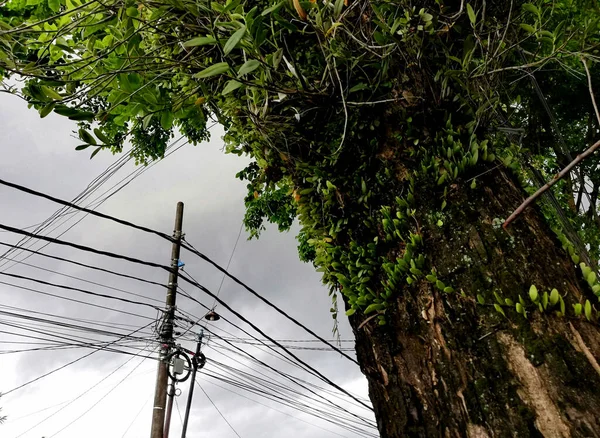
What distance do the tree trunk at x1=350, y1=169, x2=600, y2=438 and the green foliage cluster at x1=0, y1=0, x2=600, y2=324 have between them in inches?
2.3

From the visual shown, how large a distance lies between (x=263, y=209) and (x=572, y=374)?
673cm

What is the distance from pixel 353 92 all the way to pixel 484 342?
874 mm

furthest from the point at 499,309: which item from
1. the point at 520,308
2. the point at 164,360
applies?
the point at 164,360

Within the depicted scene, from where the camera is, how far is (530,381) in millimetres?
831

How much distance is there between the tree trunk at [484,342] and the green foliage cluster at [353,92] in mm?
58

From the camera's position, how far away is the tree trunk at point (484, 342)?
2.65ft

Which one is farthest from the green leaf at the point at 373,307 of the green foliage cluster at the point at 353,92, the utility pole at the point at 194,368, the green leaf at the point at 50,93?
the utility pole at the point at 194,368

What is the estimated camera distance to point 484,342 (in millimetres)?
913

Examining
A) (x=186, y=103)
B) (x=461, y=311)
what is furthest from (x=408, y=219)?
(x=186, y=103)

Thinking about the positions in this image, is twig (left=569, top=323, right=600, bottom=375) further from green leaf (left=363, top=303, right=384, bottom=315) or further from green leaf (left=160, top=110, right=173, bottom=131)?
green leaf (left=160, top=110, right=173, bottom=131)

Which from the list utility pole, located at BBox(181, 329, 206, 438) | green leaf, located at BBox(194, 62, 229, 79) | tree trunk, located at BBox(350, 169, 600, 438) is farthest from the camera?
utility pole, located at BBox(181, 329, 206, 438)

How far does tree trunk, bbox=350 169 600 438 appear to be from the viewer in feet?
2.65

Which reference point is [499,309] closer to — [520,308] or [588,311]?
[520,308]

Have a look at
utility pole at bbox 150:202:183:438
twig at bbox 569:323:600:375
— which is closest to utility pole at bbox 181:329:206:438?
utility pole at bbox 150:202:183:438
